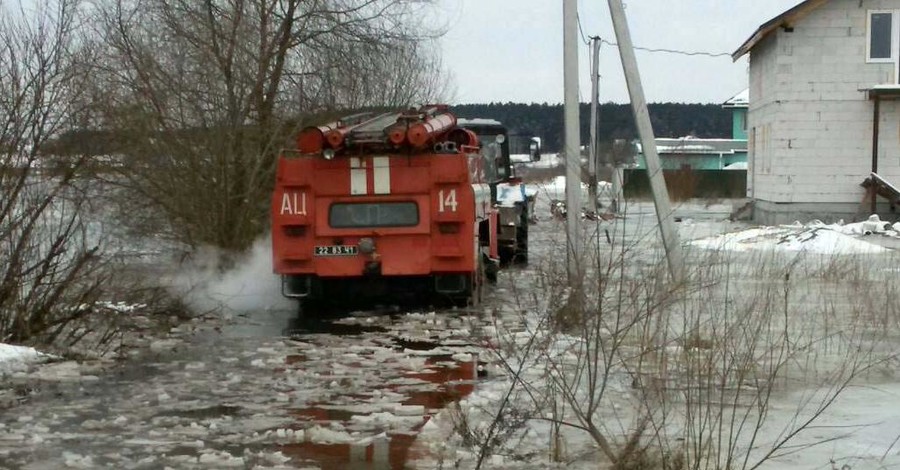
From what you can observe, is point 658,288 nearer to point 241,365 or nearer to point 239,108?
point 241,365

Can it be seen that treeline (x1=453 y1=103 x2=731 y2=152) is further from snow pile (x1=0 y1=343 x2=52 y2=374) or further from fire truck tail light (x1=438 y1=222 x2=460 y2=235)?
snow pile (x1=0 y1=343 x2=52 y2=374)

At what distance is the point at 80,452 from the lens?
313 inches

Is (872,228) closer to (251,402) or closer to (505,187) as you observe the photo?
(505,187)

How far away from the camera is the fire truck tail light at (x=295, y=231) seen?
15.3 m

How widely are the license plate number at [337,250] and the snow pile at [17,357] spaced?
14.2ft

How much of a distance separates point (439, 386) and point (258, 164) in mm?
9234

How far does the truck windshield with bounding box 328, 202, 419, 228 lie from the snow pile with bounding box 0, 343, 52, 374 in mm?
4576

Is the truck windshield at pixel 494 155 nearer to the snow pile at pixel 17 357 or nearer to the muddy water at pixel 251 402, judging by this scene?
the muddy water at pixel 251 402

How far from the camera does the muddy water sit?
7.86 m

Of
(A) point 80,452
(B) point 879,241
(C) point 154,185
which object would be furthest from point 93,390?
(B) point 879,241

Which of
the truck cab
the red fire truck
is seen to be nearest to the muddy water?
the red fire truck

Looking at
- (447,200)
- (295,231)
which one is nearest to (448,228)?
(447,200)

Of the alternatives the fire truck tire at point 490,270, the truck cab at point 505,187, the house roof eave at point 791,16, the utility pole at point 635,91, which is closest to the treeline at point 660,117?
the house roof eave at point 791,16

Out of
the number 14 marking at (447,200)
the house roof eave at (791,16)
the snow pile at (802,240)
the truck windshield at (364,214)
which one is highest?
the house roof eave at (791,16)
